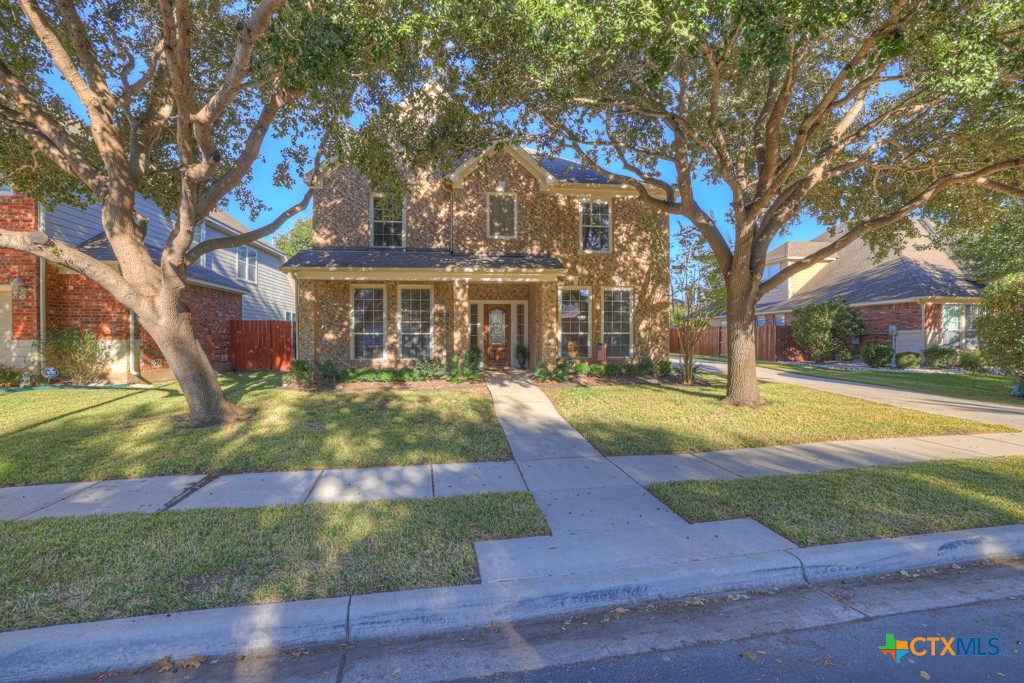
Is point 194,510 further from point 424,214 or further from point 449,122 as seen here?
point 424,214

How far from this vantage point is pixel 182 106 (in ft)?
23.6

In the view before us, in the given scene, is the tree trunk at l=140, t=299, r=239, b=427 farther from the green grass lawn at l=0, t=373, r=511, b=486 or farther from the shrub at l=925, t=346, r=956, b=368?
the shrub at l=925, t=346, r=956, b=368

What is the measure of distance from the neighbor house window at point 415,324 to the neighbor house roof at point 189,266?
18.0ft

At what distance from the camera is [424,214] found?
13.9 m

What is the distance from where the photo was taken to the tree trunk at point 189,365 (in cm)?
748

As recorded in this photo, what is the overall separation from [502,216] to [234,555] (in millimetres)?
12011

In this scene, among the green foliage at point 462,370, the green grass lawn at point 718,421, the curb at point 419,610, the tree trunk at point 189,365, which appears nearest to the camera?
the curb at point 419,610

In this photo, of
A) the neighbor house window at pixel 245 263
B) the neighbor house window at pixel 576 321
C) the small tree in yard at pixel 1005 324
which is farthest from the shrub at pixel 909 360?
the neighbor house window at pixel 245 263

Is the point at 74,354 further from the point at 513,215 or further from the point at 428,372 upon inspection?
the point at 513,215

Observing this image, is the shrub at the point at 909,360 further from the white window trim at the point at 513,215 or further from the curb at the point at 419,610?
the curb at the point at 419,610

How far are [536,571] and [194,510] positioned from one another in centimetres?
331

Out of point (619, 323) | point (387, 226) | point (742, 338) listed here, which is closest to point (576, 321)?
point (619, 323)

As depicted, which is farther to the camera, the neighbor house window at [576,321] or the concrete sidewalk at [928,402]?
the neighbor house window at [576,321]

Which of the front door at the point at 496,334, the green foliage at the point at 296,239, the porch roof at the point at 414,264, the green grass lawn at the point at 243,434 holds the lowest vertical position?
the green grass lawn at the point at 243,434
